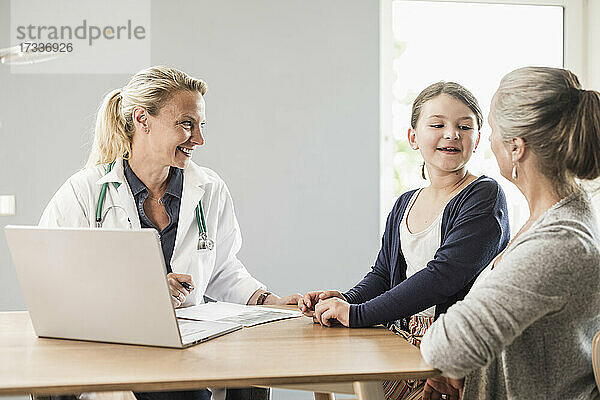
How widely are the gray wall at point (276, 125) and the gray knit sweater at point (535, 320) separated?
7.06ft

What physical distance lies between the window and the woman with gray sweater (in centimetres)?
222

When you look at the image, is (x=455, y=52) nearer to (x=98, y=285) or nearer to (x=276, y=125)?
(x=276, y=125)

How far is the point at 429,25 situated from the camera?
3697mm

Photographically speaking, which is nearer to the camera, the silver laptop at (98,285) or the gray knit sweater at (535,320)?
the gray knit sweater at (535,320)

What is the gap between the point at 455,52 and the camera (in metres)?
3.73

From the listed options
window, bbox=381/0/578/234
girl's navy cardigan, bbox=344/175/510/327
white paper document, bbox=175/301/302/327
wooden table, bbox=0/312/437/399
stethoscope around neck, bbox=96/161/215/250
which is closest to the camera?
wooden table, bbox=0/312/437/399

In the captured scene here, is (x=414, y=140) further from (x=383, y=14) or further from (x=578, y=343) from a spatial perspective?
(x=383, y=14)

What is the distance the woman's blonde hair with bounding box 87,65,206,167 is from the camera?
2.14m

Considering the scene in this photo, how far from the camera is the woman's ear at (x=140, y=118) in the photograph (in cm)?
216

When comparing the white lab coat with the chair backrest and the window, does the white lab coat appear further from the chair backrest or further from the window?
the window

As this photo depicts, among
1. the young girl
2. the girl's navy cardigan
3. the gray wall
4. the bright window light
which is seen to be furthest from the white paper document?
the bright window light

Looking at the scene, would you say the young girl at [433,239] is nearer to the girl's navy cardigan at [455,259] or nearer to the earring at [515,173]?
the girl's navy cardigan at [455,259]

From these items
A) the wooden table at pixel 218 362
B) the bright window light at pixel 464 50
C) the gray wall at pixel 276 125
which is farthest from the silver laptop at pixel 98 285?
the bright window light at pixel 464 50

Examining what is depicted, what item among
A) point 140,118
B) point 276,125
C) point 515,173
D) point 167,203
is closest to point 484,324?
point 515,173
